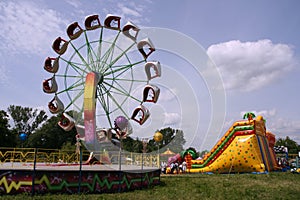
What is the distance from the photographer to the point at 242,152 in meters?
19.5

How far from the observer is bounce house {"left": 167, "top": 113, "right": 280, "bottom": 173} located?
63.3 ft

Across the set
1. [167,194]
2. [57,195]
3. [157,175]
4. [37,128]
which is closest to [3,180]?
[57,195]

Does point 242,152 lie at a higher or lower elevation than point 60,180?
higher

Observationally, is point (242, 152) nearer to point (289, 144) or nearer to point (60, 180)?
point (60, 180)

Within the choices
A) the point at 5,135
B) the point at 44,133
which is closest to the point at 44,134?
the point at 44,133

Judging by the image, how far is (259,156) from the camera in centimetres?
1931

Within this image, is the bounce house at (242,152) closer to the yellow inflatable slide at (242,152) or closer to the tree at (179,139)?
the yellow inflatable slide at (242,152)

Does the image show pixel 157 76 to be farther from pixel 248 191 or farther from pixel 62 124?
pixel 248 191

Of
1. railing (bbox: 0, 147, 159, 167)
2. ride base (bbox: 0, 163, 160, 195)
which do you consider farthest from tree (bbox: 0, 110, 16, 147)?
ride base (bbox: 0, 163, 160, 195)

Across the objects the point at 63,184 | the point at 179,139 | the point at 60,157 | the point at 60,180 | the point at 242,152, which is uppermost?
the point at 179,139

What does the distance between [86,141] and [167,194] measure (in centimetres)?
595

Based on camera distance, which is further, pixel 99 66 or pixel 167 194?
pixel 99 66

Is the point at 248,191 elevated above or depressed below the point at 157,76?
below

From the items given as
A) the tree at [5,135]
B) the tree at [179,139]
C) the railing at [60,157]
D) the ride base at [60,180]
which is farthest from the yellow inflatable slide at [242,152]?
the tree at [5,135]
